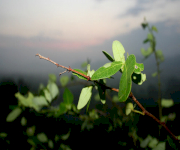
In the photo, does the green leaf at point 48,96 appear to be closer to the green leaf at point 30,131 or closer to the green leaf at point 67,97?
the green leaf at point 67,97

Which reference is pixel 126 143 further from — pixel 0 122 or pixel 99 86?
pixel 0 122

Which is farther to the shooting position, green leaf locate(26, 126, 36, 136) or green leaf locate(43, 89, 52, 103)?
green leaf locate(26, 126, 36, 136)

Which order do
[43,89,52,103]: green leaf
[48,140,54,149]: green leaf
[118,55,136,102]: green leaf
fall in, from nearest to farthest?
[118,55,136,102]: green leaf < [43,89,52,103]: green leaf < [48,140,54,149]: green leaf

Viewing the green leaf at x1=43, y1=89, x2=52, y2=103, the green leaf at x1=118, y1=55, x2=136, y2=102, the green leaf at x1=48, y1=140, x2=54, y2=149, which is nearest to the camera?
the green leaf at x1=118, y1=55, x2=136, y2=102

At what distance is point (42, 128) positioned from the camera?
1.64 ft

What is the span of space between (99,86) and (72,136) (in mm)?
369

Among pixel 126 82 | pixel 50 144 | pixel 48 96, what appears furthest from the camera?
pixel 50 144

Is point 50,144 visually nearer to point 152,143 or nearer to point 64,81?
point 64,81

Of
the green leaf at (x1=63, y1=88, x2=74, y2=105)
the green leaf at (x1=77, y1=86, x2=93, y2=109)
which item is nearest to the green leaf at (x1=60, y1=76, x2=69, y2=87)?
the green leaf at (x1=63, y1=88, x2=74, y2=105)

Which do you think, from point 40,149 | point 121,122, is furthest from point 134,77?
point 40,149

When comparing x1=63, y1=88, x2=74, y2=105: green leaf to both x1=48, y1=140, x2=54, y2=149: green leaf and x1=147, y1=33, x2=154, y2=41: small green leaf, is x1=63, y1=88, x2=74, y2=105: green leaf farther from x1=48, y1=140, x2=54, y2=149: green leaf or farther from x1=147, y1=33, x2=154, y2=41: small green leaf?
x1=147, y1=33, x2=154, y2=41: small green leaf

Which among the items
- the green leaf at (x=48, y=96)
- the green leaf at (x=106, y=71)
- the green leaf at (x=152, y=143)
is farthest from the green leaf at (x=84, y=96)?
the green leaf at (x=152, y=143)

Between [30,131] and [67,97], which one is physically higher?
[67,97]

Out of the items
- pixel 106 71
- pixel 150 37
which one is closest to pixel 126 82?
pixel 106 71
